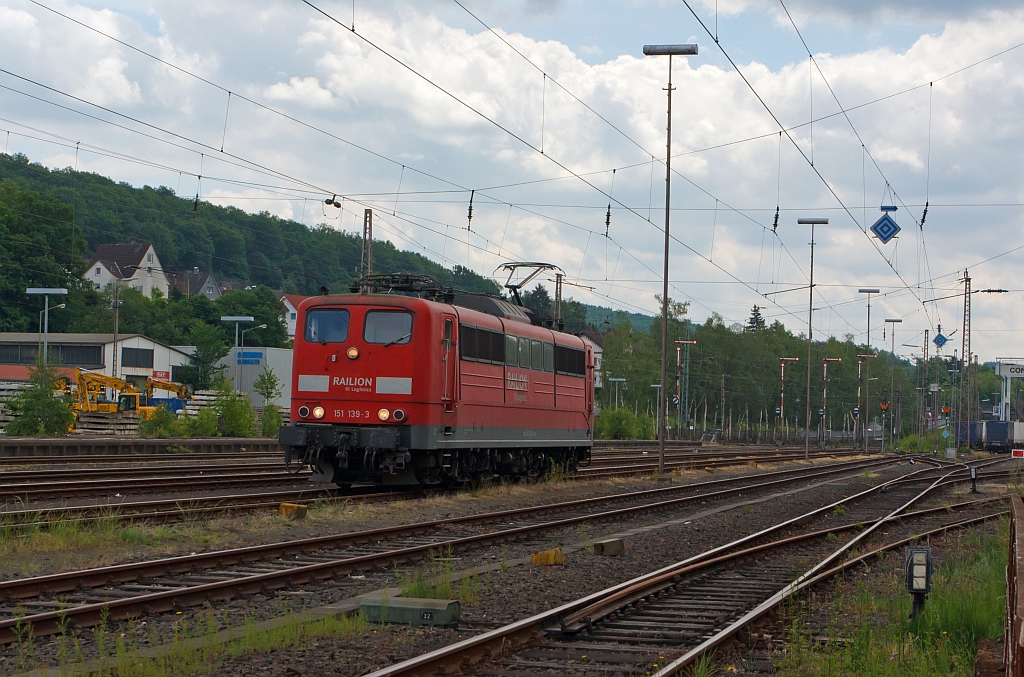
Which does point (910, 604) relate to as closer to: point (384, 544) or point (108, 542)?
point (384, 544)

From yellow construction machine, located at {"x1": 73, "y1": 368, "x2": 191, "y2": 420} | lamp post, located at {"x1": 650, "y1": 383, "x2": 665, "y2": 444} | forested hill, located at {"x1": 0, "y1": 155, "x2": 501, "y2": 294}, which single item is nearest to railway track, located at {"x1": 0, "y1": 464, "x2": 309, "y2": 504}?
lamp post, located at {"x1": 650, "y1": 383, "x2": 665, "y2": 444}

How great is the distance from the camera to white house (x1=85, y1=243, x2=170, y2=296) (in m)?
122

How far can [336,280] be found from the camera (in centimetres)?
11594

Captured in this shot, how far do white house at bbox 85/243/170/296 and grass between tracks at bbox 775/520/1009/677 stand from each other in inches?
4537

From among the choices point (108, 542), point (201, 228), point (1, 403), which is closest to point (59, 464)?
point (108, 542)

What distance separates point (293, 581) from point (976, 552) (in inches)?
389

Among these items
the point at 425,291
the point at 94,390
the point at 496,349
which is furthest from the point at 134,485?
the point at 94,390

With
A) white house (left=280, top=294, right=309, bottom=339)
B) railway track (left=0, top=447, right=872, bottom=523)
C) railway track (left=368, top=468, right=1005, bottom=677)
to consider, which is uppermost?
white house (left=280, top=294, right=309, bottom=339)

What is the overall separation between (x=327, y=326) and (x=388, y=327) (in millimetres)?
1293

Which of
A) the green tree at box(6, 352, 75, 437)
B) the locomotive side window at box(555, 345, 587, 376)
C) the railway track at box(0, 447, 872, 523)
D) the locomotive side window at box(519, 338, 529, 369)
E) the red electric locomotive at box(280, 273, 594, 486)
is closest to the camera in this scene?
the railway track at box(0, 447, 872, 523)

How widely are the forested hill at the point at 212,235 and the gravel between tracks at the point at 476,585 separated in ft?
265

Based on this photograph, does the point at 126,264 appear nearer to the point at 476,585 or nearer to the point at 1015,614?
the point at 476,585

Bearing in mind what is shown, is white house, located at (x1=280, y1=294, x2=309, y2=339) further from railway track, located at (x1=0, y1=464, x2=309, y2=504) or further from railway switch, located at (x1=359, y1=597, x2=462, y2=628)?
railway switch, located at (x1=359, y1=597, x2=462, y2=628)

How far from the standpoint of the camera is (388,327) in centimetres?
1947
